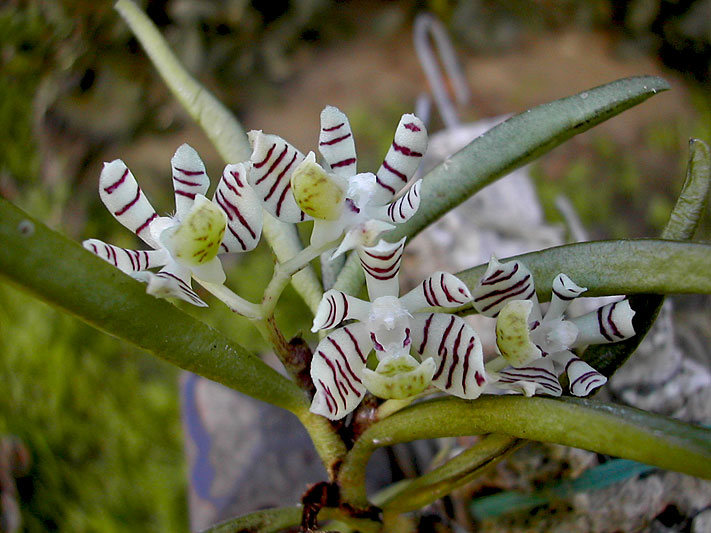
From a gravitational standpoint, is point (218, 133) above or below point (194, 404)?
above

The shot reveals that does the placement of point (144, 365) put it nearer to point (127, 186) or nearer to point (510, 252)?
point (510, 252)

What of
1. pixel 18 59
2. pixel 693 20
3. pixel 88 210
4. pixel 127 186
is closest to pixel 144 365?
pixel 88 210

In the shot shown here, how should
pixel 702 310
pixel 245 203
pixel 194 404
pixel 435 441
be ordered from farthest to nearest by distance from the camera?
pixel 702 310 < pixel 194 404 < pixel 435 441 < pixel 245 203

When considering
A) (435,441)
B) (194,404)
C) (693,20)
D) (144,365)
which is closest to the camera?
(435,441)

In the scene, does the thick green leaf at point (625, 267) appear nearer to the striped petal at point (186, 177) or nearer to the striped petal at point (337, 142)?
the striped petal at point (337, 142)

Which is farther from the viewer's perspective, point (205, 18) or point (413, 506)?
point (205, 18)

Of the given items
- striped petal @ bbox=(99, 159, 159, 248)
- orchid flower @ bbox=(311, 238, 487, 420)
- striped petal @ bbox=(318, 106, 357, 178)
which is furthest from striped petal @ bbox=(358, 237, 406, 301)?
striped petal @ bbox=(99, 159, 159, 248)

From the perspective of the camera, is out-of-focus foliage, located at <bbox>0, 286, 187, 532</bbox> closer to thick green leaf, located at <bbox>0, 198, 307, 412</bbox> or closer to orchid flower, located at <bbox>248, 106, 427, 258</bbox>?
thick green leaf, located at <bbox>0, 198, 307, 412</bbox>

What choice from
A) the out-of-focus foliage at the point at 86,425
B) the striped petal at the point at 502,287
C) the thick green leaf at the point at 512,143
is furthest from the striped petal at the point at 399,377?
the out-of-focus foliage at the point at 86,425
